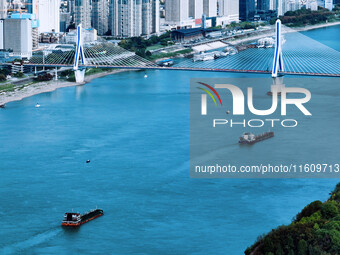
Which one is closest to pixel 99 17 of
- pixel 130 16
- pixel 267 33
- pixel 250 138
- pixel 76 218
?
pixel 130 16

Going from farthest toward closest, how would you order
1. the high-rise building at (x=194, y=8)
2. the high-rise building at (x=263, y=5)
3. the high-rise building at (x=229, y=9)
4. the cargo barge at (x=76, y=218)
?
the high-rise building at (x=263, y=5) → the high-rise building at (x=229, y=9) → the high-rise building at (x=194, y=8) → the cargo barge at (x=76, y=218)

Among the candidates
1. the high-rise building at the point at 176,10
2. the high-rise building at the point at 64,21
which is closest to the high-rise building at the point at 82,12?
the high-rise building at the point at 64,21

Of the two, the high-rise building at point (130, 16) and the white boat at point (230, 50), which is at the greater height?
the high-rise building at point (130, 16)

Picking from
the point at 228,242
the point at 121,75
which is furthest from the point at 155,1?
the point at 228,242

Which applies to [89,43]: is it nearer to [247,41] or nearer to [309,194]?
[247,41]

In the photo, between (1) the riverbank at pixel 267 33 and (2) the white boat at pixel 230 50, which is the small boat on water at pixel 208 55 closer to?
(2) the white boat at pixel 230 50

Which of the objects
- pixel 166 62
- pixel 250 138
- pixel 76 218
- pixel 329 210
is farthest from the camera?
pixel 166 62

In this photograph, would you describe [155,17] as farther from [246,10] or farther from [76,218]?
[76,218]
